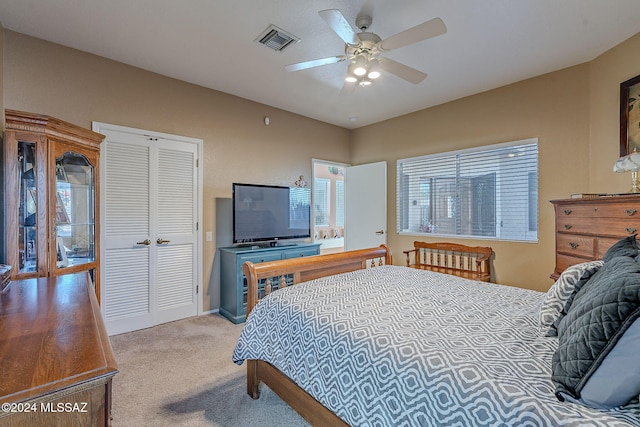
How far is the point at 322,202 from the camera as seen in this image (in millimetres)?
6238

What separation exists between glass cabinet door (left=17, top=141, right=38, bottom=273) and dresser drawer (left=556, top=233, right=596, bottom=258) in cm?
402

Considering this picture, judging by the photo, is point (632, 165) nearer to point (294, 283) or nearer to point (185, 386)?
point (294, 283)

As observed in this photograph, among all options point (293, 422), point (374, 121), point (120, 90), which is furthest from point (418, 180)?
point (120, 90)

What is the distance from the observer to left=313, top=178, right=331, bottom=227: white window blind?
616cm

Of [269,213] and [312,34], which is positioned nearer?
[312,34]

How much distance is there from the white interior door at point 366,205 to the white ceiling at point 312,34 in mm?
1613

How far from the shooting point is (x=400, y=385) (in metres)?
1.10

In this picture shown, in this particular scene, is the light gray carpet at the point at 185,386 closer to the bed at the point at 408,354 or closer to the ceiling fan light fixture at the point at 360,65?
the bed at the point at 408,354

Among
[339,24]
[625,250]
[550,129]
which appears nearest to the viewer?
[625,250]

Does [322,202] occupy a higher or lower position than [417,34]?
lower

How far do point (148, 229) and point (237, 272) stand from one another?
3.45ft

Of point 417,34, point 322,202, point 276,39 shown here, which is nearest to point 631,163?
point 417,34

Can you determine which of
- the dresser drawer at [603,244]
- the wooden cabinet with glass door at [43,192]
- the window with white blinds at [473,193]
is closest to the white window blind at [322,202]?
the window with white blinds at [473,193]

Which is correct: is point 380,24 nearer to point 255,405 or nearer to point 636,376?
point 636,376
